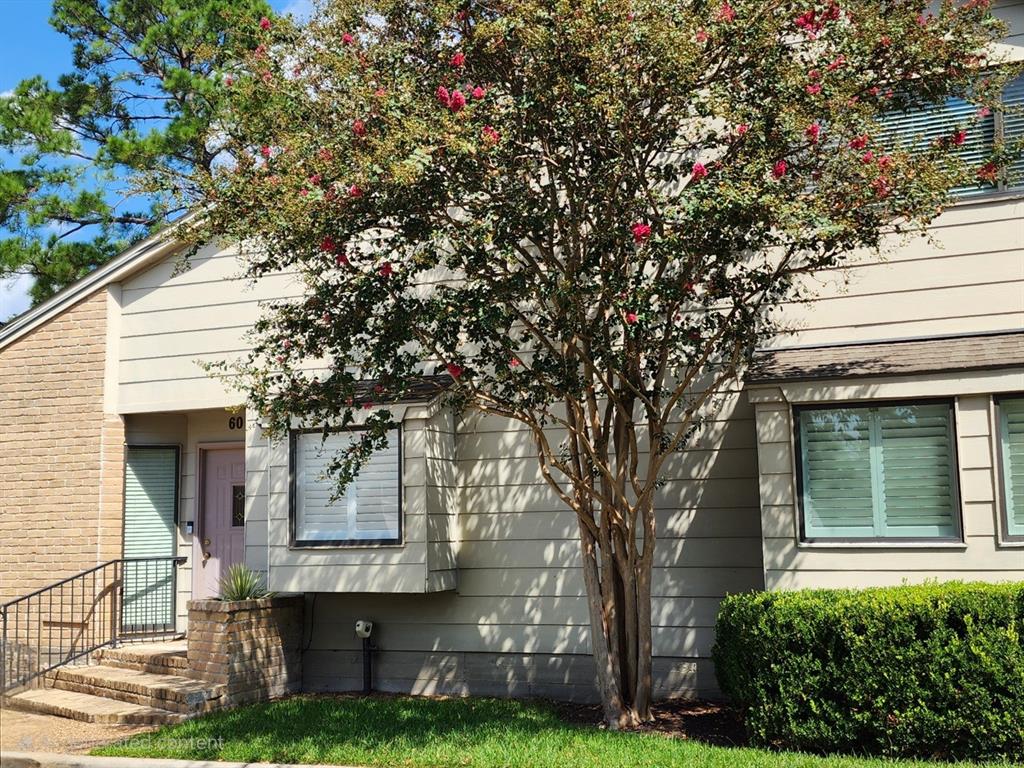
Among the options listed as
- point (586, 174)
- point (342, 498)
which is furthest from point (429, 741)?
point (586, 174)

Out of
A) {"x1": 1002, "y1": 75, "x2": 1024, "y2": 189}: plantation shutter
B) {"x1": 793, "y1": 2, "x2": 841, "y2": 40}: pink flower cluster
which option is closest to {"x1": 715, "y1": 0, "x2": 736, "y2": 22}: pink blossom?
{"x1": 793, "y1": 2, "x2": 841, "y2": 40}: pink flower cluster

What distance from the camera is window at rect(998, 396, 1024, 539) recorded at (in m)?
7.86

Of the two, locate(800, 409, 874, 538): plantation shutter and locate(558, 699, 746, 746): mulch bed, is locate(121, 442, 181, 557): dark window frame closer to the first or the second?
locate(558, 699, 746, 746): mulch bed

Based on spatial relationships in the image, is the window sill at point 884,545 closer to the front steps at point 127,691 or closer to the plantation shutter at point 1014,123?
the plantation shutter at point 1014,123

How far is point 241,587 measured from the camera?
10.4 meters

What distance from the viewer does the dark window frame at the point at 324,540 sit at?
32.7 ft

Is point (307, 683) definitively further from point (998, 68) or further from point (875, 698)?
point (998, 68)

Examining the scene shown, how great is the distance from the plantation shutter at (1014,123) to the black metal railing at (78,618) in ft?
32.1

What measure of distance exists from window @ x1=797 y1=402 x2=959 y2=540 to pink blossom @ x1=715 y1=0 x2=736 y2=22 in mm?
3177

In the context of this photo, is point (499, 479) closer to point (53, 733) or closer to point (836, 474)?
point (836, 474)

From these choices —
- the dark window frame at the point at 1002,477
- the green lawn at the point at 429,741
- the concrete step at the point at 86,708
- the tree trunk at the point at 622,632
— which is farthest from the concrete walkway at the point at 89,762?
the dark window frame at the point at 1002,477

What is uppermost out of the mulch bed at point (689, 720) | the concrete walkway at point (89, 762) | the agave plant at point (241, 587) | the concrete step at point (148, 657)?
the agave plant at point (241, 587)

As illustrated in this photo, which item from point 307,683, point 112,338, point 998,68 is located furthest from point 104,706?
point 998,68

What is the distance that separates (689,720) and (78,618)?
22.7 ft
